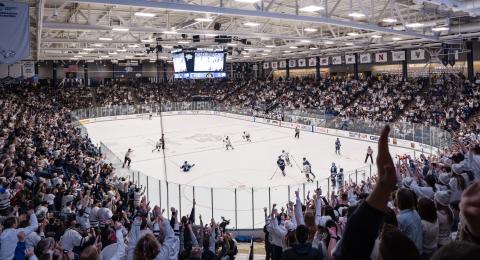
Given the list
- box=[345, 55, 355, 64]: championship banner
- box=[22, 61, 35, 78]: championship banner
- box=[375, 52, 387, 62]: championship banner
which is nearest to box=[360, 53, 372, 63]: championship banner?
box=[375, 52, 387, 62]: championship banner

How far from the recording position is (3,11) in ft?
32.4

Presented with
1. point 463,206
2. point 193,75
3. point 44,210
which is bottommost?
point 44,210

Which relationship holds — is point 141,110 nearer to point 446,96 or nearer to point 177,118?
point 177,118

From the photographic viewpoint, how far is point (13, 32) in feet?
32.6

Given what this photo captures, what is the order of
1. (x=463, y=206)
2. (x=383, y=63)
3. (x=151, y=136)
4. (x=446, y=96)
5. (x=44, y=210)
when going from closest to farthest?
(x=463, y=206), (x=44, y=210), (x=446, y=96), (x=151, y=136), (x=383, y=63)

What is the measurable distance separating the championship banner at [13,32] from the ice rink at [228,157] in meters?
6.38

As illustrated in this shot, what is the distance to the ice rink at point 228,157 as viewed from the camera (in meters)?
13.3

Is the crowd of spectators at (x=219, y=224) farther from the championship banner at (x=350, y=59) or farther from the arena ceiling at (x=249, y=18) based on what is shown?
the championship banner at (x=350, y=59)

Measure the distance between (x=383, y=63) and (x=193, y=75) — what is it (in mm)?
24375

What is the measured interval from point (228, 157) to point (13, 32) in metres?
15.7

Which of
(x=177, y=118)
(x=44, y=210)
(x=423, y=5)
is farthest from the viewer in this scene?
(x=177, y=118)

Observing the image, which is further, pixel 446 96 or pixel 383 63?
pixel 383 63

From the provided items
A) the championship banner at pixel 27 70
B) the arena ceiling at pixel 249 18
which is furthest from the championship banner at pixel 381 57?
the championship banner at pixel 27 70

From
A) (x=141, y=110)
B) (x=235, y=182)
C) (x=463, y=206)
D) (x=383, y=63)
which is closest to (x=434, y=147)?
(x=235, y=182)
